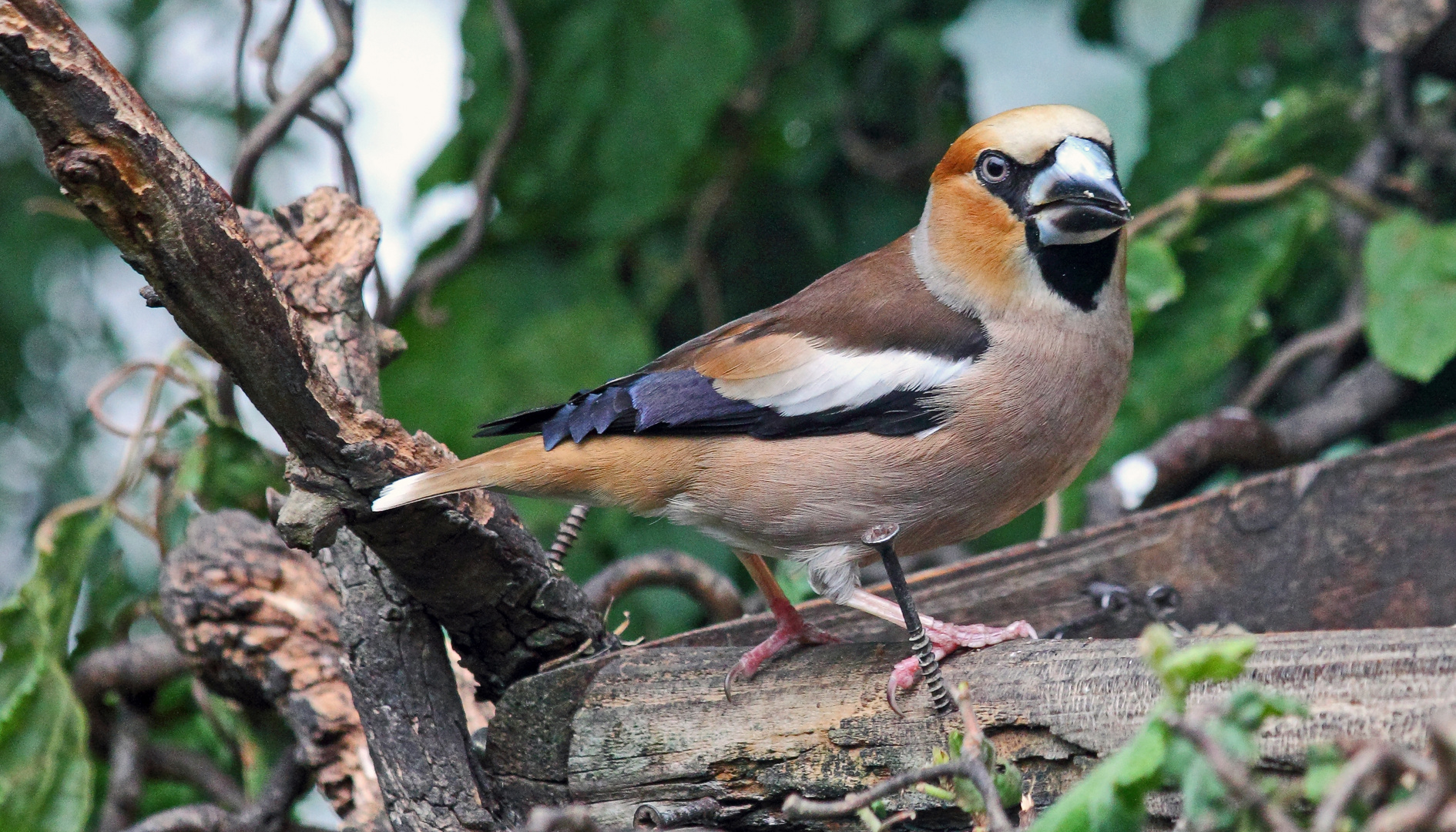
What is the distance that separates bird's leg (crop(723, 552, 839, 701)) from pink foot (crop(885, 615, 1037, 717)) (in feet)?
0.86

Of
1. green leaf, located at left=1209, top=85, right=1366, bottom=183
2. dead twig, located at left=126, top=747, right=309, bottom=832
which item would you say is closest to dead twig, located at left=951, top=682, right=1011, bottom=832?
dead twig, located at left=126, top=747, right=309, bottom=832

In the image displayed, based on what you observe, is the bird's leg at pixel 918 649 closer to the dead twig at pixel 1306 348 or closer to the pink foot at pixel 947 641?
the pink foot at pixel 947 641

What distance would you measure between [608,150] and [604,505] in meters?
1.90

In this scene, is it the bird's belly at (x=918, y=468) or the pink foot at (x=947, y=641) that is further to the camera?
the bird's belly at (x=918, y=468)

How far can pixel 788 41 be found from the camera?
4410 millimetres

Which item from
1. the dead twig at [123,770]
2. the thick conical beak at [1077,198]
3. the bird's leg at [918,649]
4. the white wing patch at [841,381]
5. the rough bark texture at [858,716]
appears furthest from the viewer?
the dead twig at [123,770]

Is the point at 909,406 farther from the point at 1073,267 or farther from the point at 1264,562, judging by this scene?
the point at 1264,562

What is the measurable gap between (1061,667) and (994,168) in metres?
1.02

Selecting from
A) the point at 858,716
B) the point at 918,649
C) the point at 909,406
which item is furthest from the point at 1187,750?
the point at 909,406

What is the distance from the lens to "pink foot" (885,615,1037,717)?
2.04 metres

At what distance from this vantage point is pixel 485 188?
379cm

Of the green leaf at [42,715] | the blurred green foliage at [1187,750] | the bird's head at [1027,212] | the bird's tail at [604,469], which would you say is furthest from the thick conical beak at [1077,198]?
the green leaf at [42,715]

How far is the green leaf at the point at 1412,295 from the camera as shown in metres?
3.25

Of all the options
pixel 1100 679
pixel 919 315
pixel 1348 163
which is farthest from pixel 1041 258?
pixel 1348 163
